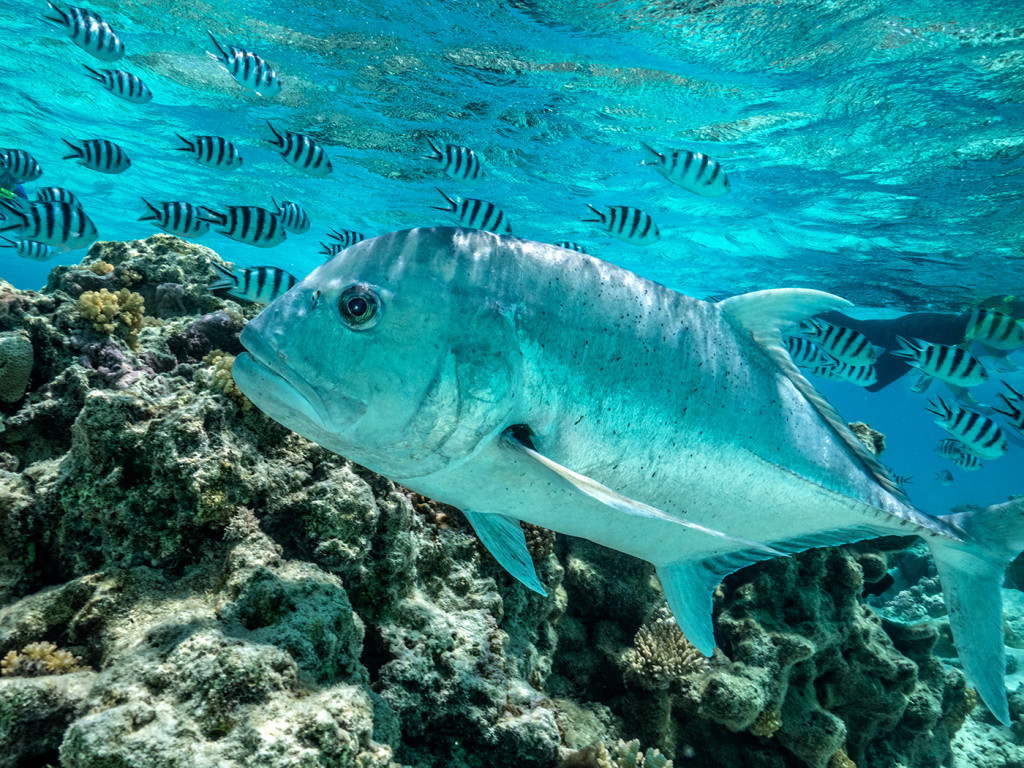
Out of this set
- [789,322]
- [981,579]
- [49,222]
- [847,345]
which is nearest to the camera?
[789,322]

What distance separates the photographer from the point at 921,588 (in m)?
14.3

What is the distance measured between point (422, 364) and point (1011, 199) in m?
17.8

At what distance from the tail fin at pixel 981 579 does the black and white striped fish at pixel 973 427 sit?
5.72 meters

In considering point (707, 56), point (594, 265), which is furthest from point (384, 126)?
point (594, 265)

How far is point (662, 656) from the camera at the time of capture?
15.8 feet

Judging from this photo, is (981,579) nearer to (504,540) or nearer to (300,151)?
(504,540)

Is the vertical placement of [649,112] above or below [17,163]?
above

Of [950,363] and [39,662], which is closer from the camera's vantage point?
[39,662]

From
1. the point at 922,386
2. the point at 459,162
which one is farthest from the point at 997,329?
the point at 459,162

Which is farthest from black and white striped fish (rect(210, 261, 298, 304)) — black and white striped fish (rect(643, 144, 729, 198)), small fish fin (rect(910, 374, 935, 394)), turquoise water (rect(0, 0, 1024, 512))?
small fish fin (rect(910, 374, 935, 394))

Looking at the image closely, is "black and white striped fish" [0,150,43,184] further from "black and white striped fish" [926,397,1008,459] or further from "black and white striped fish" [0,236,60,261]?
"black and white striped fish" [926,397,1008,459]

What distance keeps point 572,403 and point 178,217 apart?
18.9 ft

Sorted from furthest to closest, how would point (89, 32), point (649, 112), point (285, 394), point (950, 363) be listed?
point (649, 112), point (950, 363), point (89, 32), point (285, 394)

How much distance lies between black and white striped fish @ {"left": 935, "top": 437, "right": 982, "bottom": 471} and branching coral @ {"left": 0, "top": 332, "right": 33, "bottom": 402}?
13.4m
